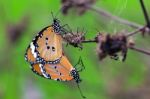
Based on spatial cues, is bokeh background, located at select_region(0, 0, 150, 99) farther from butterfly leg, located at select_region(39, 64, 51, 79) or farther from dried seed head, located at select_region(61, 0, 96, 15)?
butterfly leg, located at select_region(39, 64, 51, 79)

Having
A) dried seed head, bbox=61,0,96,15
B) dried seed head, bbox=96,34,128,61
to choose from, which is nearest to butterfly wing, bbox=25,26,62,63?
dried seed head, bbox=61,0,96,15

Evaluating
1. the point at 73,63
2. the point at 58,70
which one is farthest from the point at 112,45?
the point at 73,63

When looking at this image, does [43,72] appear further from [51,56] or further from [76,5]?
[76,5]

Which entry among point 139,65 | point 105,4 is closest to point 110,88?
point 139,65

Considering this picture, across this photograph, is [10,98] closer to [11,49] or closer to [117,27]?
[11,49]

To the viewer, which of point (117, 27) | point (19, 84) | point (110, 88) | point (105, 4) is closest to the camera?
point (117, 27)

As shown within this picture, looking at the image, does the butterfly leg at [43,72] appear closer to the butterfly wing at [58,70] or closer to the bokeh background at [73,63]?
the butterfly wing at [58,70]
